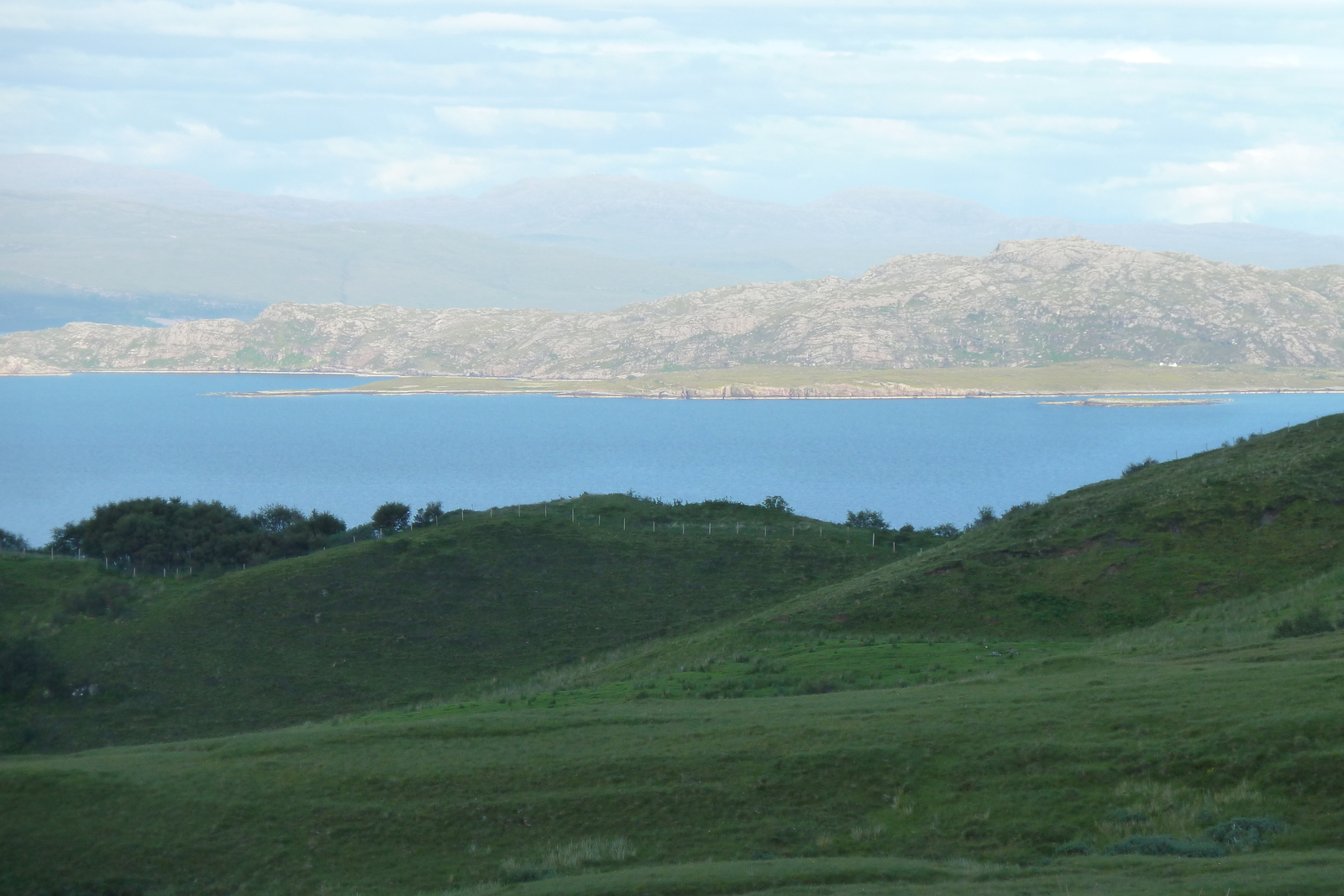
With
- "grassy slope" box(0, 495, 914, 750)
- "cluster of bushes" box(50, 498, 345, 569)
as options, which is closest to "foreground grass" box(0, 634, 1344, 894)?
"grassy slope" box(0, 495, 914, 750)

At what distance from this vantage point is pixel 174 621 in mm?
55562

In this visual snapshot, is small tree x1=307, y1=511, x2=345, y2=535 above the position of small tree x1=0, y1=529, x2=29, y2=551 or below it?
above

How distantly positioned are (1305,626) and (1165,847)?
49.4 ft

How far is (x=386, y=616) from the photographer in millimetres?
57500

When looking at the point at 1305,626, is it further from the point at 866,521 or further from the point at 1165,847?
the point at 866,521

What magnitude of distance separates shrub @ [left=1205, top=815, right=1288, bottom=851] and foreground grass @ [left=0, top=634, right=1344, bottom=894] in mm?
287

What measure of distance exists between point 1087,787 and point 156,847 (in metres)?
16.4

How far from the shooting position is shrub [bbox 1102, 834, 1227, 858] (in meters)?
17.1

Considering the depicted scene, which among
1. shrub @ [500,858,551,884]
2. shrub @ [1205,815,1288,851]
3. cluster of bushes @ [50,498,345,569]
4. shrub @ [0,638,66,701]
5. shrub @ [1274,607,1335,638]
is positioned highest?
cluster of bushes @ [50,498,345,569]

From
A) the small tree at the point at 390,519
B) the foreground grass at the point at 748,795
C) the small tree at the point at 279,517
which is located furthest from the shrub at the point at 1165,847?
the small tree at the point at 279,517

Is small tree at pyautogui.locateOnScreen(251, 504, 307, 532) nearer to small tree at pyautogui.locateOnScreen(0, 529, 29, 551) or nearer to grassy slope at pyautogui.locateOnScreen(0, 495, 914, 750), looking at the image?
small tree at pyautogui.locateOnScreen(0, 529, 29, 551)

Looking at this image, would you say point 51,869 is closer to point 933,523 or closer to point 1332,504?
point 1332,504

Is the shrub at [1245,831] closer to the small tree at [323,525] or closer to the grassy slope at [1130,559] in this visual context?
the grassy slope at [1130,559]

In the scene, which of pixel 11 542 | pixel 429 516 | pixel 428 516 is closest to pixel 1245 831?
pixel 428 516
